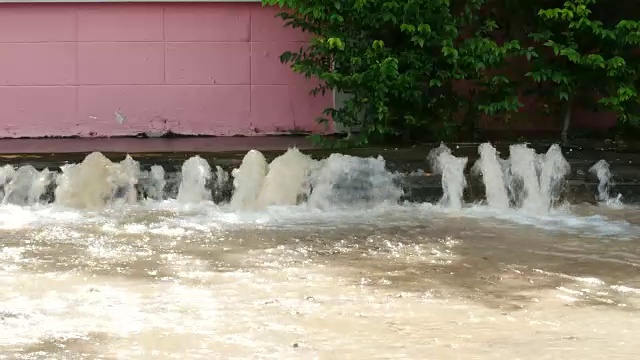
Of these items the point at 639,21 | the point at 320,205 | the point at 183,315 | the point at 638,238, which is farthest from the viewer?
the point at 639,21

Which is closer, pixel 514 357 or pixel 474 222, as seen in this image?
pixel 514 357

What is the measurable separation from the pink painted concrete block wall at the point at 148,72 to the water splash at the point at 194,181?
7.01 feet

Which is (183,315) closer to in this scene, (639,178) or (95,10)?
(639,178)

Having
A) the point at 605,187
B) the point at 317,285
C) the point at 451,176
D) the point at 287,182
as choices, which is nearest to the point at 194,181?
the point at 287,182

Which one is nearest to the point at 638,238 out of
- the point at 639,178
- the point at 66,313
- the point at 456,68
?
the point at 639,178

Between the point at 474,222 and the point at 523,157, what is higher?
the point at 523,157

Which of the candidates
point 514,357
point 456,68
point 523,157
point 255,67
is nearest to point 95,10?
Result: point 255,67

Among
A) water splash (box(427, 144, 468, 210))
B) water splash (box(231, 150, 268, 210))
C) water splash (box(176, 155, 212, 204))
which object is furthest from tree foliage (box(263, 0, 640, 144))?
water splash (box(176, 155, 212, 204))

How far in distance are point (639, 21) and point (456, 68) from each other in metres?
1.52

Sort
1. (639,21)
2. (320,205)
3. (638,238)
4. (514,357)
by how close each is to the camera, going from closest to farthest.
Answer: (514,357) → (638,238) → (320,205) → (639,21)

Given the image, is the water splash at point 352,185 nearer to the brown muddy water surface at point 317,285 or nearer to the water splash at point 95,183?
the brown muddy water surface at point 317,285

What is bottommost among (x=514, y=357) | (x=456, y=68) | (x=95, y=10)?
Result: (x=514, y=357)

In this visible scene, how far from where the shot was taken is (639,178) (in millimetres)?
6246

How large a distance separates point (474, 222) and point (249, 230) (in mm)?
1438
